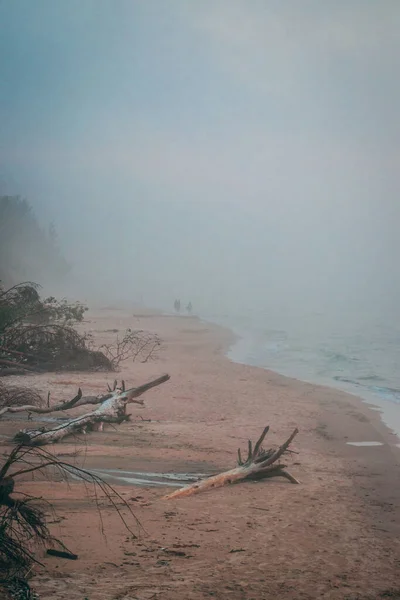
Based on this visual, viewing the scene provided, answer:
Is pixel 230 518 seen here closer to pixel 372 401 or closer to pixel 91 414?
pixel 91 414

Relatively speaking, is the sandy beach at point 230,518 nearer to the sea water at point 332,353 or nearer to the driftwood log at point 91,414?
the driftwood log at point 91,414

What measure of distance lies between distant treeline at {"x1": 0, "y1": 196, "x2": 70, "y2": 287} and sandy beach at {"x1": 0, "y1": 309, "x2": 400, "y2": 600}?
48.4 metres

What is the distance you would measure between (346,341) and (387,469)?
2715 centimetres

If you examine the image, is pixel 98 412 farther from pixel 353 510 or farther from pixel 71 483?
pixel 353 510

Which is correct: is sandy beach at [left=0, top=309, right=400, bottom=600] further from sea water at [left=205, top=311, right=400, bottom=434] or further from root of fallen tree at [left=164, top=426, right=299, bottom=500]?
sea water at [left=205, top=311, right=400, bottom=434]

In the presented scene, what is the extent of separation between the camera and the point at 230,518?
6223mm

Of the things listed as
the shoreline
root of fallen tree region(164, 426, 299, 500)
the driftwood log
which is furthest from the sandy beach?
the shoreline

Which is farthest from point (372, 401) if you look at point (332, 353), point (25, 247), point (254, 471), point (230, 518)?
point (25, 247)

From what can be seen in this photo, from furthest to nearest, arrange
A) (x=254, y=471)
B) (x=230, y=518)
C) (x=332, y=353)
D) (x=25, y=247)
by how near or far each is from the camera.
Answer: (x=25, y=247)
(x=332, y=353)
(x=254, y=471)
(x=230, y=518)

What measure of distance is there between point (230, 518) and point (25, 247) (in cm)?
7310

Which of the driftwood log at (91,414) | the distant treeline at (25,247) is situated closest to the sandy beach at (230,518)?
the driftwood log at (91,414)

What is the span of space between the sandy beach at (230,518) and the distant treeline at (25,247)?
48.4m

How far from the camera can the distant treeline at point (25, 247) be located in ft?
205

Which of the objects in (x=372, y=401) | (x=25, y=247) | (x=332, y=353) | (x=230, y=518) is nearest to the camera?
(x=230, y=518)
